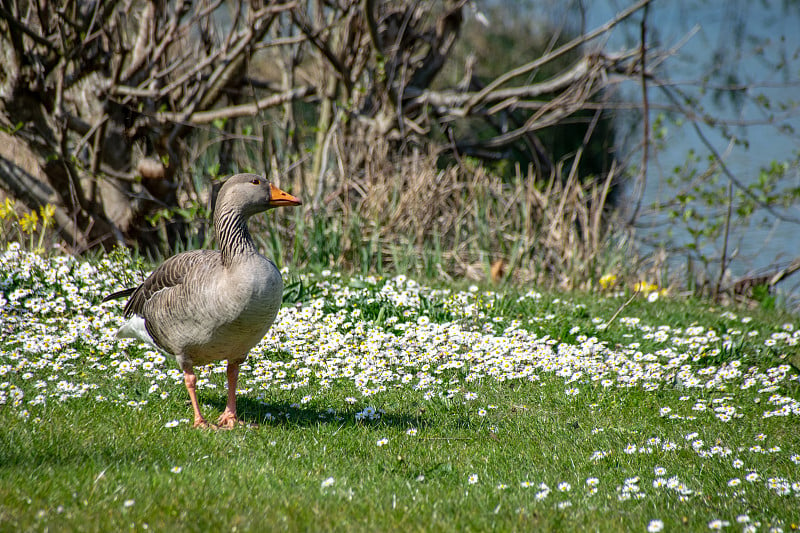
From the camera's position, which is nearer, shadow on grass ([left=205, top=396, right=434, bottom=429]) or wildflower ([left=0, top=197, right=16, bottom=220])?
shadow on grass ([left=205, top=396, right=434, bottom=429])

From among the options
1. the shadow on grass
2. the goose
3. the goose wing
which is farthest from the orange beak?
the shadow on grass

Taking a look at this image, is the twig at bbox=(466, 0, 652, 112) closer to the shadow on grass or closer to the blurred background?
the blurred background

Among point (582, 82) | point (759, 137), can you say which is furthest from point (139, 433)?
point (759, 137)

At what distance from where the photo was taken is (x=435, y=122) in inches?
437

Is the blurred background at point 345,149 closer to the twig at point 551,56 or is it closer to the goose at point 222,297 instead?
the twig at point 551,56

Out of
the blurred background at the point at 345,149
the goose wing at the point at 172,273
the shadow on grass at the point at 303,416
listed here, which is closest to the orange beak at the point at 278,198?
the goose wing at the point at 172,273

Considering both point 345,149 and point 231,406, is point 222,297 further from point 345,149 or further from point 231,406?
point 345,149

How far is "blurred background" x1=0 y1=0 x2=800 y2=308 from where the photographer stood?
8.91 m

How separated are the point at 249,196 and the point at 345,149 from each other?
595cm

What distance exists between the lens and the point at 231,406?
15.7 ft

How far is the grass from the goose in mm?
463

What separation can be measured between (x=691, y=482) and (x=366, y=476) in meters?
1.83

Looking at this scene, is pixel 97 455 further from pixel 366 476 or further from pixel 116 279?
pixel 116 279

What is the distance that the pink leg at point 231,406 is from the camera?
469 cm
